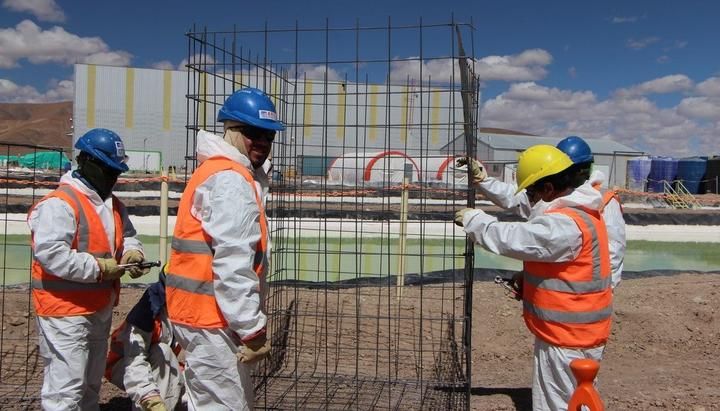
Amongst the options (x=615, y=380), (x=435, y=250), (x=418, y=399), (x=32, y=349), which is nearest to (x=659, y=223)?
(x=435, y=250)

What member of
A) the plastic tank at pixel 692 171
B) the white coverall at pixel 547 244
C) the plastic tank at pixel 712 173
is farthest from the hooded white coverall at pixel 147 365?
the plastic tank at pixel 712 173

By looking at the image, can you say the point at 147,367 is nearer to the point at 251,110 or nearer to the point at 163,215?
the point at 251,110

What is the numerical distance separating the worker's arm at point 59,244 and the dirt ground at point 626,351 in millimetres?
1476

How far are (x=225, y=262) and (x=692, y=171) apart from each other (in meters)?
37.7

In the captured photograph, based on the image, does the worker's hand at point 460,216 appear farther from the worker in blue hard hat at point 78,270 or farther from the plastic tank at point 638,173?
the plastic tank at point 638,173

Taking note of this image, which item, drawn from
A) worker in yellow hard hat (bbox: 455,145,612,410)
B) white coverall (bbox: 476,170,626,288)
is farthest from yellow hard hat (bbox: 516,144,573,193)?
white coverall (bbox: 476,170,626,288)

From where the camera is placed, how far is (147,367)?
3436 millimetres

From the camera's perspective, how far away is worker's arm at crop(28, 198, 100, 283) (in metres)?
3.04

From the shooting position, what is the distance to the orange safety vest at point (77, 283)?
317cm

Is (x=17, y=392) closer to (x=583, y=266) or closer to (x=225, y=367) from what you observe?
(x=225, y=367)

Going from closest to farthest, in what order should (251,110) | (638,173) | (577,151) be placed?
(251,110) < (577,151) < (638,173)

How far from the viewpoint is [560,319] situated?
9.75 feet

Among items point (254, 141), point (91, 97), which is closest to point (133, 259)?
point (254, 141)

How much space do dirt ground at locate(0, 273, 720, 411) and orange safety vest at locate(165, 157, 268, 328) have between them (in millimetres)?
2040
